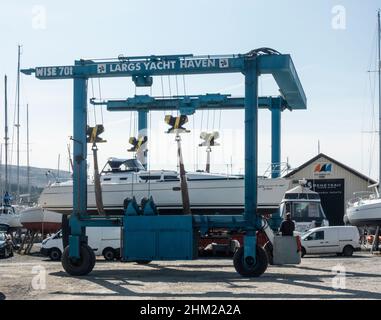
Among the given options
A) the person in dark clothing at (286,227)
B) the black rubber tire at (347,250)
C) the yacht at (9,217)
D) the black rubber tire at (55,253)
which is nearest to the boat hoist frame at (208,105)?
the person in dark clothing at (286,227)

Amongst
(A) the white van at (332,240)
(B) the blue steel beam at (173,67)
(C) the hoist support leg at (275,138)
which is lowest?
(A) the white van at (332,240)

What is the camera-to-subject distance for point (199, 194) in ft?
82.5

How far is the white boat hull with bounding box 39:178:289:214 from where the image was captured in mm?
24511

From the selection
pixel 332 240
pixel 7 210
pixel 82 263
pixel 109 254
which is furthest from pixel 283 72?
pixel 7 210

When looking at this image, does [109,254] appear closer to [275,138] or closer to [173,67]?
[275,138]

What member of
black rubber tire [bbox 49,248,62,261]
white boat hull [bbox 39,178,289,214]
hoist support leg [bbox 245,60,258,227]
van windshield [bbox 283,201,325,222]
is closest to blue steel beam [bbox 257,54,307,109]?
hoist support leg [bbox 245,60,258,227]

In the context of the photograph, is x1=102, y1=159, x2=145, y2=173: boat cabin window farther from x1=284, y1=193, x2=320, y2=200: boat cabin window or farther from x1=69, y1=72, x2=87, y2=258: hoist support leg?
x1=284, y1=193, x2=320, y2=200: boat cabin window

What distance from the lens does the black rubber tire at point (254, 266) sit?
1800cm

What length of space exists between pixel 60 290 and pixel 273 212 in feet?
37.2

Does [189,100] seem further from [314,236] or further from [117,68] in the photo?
[314,236]

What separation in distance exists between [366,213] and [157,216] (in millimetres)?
16890

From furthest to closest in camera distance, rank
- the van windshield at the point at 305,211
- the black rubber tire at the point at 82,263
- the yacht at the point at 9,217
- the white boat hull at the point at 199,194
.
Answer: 1. the yacht at the point at 9,217
2. the van windshield at the point at 305,211
3. the white boat hull at the point at 199,194
4. the black rubber tire at the point at 82,263

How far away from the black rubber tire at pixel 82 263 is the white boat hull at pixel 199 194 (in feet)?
19.2

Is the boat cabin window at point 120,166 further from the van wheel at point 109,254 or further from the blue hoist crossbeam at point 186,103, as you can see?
the van wheel at point 109,254
